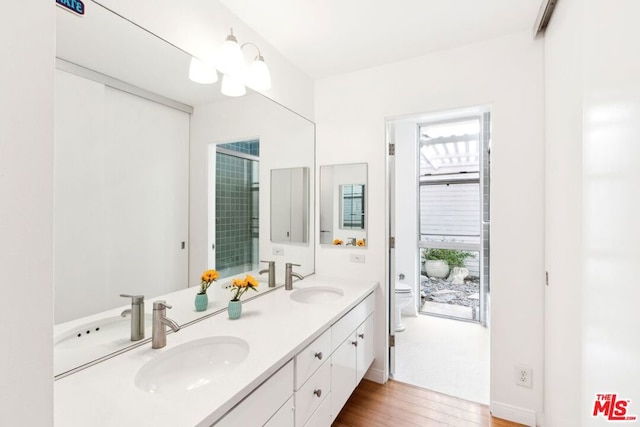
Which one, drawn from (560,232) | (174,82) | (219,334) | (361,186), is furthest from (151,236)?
(560,232)

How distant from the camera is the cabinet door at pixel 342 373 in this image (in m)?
1.65

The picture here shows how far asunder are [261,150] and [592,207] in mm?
1760

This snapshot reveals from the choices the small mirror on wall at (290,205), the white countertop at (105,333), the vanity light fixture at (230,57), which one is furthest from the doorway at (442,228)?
the white countertop at (105,333)

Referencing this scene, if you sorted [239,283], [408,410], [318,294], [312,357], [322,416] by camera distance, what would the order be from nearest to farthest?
1. [312,357]
2. [322,416]
3. [239,283]
4. [408,410]
5. [318,294]

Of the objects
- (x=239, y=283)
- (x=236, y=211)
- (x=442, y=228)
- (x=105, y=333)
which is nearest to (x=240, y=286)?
(x=239, y=283)

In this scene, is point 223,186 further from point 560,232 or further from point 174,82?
point 560,232

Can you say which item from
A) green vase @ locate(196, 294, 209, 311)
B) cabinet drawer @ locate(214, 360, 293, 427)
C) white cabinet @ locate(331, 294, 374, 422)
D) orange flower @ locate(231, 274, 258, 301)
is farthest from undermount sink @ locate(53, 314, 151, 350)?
white cabinet @ locate(331, 294, 374, 422)

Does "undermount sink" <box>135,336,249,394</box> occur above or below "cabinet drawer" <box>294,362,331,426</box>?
above

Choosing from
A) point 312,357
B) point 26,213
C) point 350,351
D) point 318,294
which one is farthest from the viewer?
point 318,294

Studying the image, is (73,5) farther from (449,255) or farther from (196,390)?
(449,255)

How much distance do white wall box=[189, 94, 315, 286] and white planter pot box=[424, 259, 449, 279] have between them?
1992 millimetres

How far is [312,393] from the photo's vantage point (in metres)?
1.41

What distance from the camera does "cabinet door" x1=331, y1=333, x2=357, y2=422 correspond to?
1646mm

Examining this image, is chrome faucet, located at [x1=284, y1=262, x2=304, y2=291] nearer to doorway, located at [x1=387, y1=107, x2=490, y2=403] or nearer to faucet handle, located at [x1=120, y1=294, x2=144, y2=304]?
faucet handle, located at [x1=120, y1=294, x2=144, y2=304]
